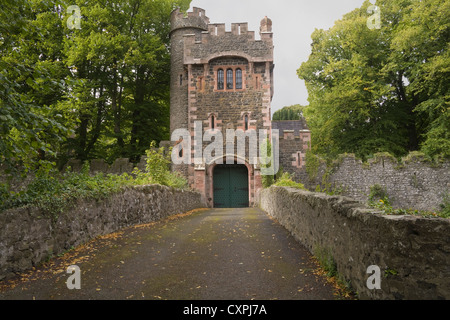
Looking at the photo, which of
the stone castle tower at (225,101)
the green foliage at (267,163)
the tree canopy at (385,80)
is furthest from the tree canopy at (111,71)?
the tree canopy at (385,80)

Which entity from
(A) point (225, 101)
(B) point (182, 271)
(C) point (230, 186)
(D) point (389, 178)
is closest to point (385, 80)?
(D) point (389, 178)

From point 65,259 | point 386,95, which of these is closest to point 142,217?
point 65,259

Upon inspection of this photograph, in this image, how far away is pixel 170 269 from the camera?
432 cm

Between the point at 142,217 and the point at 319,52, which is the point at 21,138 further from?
the point at 319,52

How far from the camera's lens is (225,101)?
18.9 m

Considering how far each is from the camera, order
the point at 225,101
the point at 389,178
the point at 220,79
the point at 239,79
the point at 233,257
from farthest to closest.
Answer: the point at 389,178 → the point at 220,79 → the point at 239,79 → the point at 225,101 → the point at 233,257

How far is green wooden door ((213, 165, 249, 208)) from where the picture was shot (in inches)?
745

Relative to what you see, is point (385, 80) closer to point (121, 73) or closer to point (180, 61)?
point (180, 61)

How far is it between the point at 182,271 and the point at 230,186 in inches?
581

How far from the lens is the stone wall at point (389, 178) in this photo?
19500 mm

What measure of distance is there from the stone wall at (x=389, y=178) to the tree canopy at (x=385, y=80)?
1135 mm

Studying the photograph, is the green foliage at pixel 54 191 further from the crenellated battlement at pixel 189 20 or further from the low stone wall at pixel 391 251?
the crenellated battlement at pixel 189 20

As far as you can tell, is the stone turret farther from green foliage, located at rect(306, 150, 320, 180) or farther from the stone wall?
the stone wall
